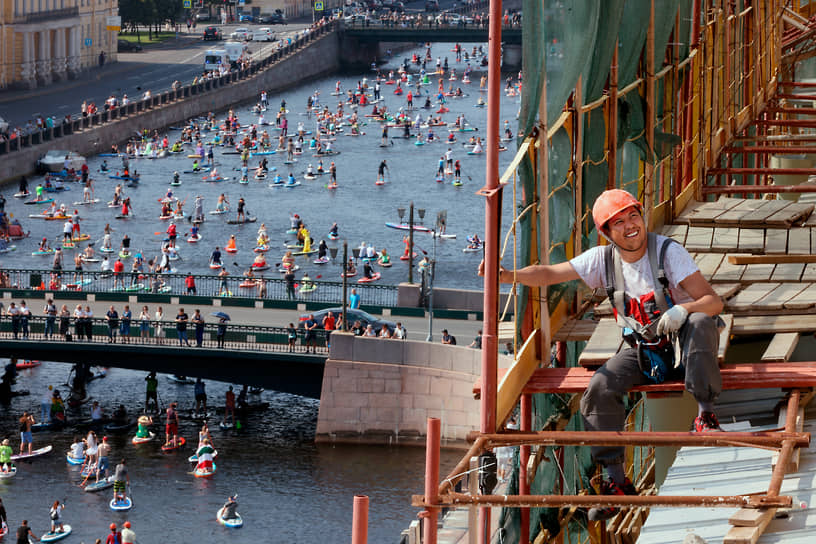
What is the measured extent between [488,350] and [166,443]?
49284 millimetres

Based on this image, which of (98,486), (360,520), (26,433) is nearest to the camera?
(360,520)

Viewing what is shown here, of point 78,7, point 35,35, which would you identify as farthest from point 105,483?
point 78,7

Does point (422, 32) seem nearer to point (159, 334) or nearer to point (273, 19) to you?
point (273, 19)

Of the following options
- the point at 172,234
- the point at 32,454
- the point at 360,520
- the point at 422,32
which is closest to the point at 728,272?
the point at 360,520

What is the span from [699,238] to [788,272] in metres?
1.50

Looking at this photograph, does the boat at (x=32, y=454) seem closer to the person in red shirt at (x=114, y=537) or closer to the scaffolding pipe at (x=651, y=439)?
the person in red shirt at (x=114, y=537)

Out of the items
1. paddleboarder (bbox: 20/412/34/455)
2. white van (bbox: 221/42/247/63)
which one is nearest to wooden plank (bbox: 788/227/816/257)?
paddleboarder (bbox: 20/412/34/455)

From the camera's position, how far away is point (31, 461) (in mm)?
56406

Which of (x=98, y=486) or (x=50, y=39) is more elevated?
(x=50, y=39)

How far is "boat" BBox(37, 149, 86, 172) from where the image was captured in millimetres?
108562

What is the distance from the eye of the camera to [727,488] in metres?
9.80

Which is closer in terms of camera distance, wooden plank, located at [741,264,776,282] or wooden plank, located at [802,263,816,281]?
wooden plank, located at [741,264,776,282]

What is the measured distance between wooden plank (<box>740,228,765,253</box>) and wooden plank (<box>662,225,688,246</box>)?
0.50 metres

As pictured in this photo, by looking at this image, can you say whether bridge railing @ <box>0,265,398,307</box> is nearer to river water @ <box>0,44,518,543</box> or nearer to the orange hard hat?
river water @ <box>0,44,518,543</box>
